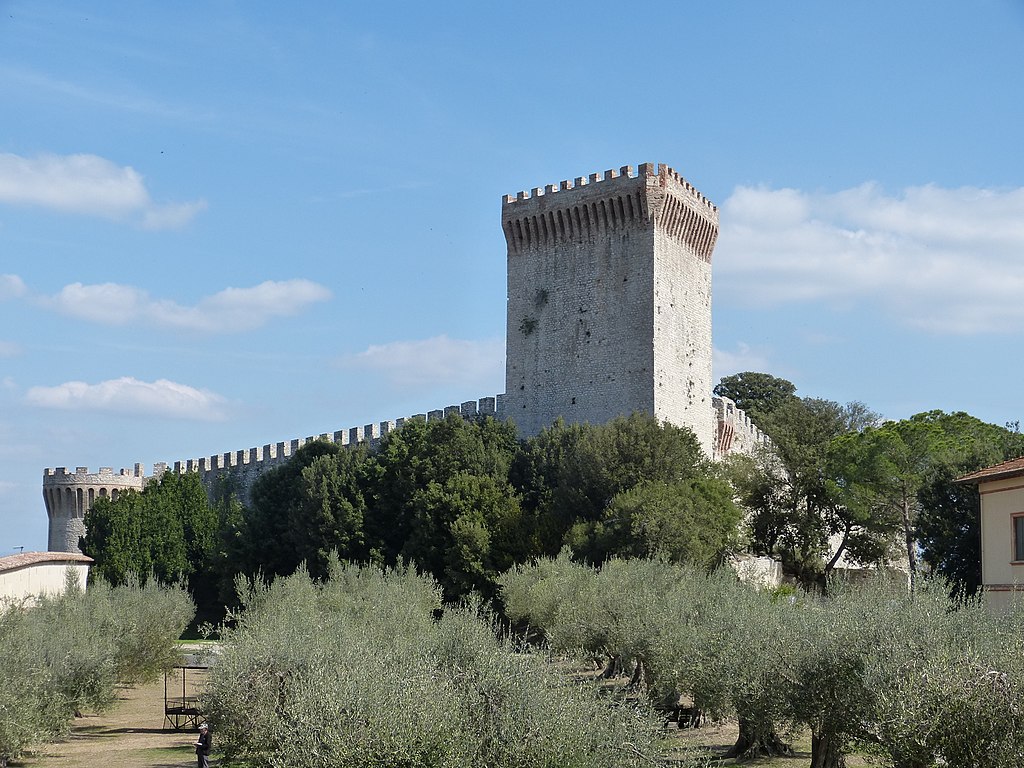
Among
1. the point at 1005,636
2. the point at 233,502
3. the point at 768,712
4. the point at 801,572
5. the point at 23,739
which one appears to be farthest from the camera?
the point at 233,502

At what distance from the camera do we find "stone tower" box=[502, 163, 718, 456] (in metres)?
32.6

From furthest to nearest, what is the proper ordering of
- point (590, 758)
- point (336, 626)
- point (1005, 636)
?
point (336, 626) < point (1005, 636) < point (590, 758)

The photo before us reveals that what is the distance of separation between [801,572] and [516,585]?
42.1 feet

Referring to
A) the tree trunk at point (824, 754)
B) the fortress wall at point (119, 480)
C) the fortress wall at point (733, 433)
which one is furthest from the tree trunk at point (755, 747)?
the fortress wall at point (119, 480)

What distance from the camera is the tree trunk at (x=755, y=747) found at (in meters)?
14.9

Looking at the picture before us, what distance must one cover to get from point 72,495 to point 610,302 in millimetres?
26439

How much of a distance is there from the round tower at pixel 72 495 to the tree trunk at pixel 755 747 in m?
36.6

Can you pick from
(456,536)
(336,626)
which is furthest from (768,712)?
(456,536)

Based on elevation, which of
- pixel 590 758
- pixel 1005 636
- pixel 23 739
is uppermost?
pixel 1005 636

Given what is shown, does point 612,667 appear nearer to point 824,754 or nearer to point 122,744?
point 824,754

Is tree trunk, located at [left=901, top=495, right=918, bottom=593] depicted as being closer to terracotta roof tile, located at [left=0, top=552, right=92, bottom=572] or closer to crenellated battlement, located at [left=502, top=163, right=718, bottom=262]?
crenellated battlement, located at [left=502, top=163, right=718, bottom=262]

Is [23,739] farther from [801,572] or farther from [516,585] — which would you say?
[801,572]

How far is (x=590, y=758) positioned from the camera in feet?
30.5

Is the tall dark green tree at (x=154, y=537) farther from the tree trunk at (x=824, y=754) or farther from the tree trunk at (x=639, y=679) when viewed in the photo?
the tree trunk at (x=824, y=754)
